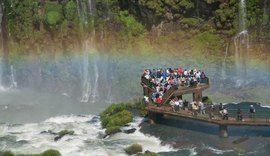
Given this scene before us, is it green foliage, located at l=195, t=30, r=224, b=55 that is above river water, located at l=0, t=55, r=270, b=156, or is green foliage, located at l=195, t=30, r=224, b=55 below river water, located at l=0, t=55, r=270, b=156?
above

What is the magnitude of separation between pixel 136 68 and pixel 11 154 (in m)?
34.1

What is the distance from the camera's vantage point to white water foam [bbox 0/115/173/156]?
55.5 m

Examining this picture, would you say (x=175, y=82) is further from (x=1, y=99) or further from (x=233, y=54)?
(x=1, y=99)

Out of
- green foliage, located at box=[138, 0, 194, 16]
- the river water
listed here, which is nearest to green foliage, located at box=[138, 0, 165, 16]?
green foliage, located at box=[138, 0, 194, 16]

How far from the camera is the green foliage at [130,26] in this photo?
277ft

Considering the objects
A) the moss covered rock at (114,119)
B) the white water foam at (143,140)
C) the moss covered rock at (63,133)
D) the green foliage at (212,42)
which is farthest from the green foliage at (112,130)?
the green foliage at (212,42)

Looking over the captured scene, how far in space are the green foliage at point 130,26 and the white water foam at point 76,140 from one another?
69.2 feet

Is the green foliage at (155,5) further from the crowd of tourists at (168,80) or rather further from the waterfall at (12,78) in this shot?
the waterfall at (12,78)

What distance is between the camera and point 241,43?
8181 centimetres

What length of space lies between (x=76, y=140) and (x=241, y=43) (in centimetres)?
3256

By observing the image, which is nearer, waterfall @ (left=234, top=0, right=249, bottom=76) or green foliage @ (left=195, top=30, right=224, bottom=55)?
waterfall @ (left=234, top=0, right=249, bottom=76)

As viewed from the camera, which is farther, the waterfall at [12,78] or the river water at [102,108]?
the waterfall at [12,78]

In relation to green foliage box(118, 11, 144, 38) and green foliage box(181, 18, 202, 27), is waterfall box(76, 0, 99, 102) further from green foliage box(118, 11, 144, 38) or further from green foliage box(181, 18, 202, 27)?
green foliage box(181, 18, 202, 27)

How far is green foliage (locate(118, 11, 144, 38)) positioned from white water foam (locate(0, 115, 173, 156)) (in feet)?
69.2
